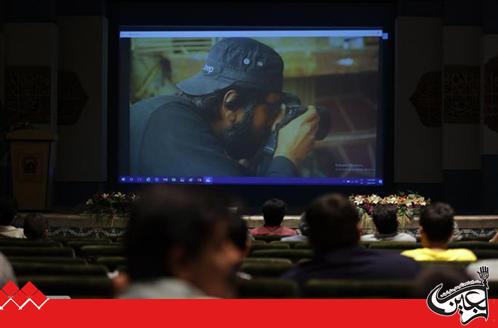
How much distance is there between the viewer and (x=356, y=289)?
85.0 inches

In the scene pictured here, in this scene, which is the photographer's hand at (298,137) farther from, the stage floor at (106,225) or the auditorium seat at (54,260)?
the auditorium seat at (54,260)

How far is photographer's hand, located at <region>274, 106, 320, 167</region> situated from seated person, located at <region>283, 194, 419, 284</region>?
888 cm

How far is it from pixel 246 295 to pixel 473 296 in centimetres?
63

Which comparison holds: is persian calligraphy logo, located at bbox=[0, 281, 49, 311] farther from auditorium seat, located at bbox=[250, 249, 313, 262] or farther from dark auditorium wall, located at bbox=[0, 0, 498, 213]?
dark auditorium wall, located at bbox=[0, 0, 498, 213]

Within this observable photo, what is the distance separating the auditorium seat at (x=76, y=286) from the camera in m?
2.30

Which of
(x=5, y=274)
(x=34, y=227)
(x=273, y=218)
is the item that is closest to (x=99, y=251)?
(x=5, y=274)

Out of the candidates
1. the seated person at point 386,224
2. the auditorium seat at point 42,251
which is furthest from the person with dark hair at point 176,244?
the seated person at point 386,224

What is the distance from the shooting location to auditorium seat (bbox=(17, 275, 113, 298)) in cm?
230

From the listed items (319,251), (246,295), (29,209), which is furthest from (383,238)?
(29,209)

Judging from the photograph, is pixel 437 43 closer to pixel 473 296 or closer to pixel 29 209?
pixel 29 209

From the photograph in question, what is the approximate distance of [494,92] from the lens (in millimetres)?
11203

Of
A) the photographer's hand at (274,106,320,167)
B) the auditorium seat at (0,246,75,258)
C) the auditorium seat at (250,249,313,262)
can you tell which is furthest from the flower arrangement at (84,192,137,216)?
the auditorium seat at (250,249,313,262)

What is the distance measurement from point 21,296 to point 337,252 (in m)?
0.96

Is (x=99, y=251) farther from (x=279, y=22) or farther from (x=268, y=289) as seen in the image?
(x=279, y=22)
